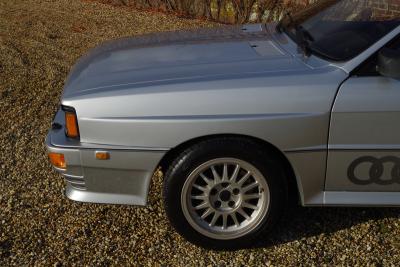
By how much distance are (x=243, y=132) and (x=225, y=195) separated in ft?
1.58

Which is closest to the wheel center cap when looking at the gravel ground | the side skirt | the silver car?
the silver car

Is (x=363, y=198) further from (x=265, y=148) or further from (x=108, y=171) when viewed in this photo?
(x=108, y=171)

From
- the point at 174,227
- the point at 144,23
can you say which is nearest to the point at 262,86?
the point at 174,227

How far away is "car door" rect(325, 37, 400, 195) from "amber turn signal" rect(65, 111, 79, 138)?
150cm

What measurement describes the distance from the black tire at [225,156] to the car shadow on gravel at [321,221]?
0.65 feet

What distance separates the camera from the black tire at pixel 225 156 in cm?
299

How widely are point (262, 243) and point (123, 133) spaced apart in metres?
1.17

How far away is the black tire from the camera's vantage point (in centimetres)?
299

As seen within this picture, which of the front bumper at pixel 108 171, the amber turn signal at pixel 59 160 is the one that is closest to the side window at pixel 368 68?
the front bumper at pixel 108 171

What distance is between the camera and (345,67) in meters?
2.99

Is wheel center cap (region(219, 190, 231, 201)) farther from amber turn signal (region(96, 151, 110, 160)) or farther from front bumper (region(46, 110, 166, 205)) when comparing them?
amber turn signal (region(96, 151, 110, 160))

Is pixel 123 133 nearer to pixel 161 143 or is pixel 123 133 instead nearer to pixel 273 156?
pixel 161 143

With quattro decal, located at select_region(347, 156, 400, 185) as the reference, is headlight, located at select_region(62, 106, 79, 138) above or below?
above

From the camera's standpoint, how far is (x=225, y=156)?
3016 millimetres
